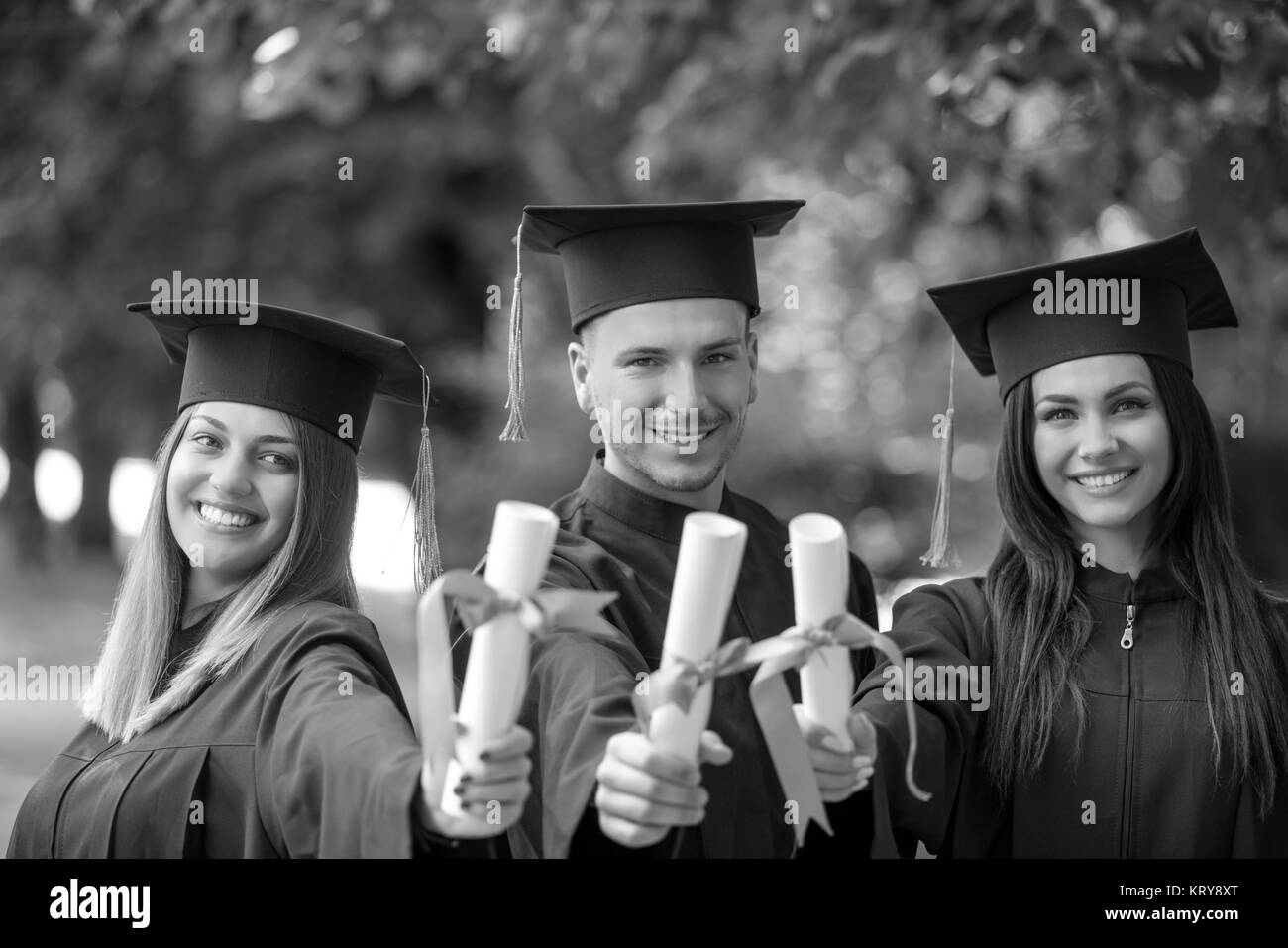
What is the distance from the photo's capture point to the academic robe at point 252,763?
2.52m

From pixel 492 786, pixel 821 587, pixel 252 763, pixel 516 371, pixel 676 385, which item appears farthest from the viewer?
pixel 516 371

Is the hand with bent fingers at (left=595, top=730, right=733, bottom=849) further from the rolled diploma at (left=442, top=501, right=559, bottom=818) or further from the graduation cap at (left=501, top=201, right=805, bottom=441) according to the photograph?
the graduation cap at (left=501, top=201, right=805, bottom=441)

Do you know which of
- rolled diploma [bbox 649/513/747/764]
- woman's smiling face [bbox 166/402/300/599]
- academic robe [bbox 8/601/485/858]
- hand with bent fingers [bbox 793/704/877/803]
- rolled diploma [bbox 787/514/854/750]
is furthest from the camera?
woman's smiling face [bbox 166/402/300/599]

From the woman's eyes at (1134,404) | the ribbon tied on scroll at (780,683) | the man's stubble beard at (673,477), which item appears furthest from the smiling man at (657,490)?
the woman's eyes at (1134,404)

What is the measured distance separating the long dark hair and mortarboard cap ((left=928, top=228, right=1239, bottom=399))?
7cm

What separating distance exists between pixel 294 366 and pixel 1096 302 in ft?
5.85

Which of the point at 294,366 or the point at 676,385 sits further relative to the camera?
the point at 294,366

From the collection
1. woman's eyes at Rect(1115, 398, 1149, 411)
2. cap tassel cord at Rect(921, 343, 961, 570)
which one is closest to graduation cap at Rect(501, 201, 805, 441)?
cap tassel cord at Rect(921, 343, 961, 570)

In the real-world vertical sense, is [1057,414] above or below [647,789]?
above

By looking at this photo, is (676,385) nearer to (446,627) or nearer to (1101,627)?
(446,627)

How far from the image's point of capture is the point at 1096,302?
124 inches

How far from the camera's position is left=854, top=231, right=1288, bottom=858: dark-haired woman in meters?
2.99

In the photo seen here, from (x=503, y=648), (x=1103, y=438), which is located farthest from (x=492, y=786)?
(x=1103, y=438)
